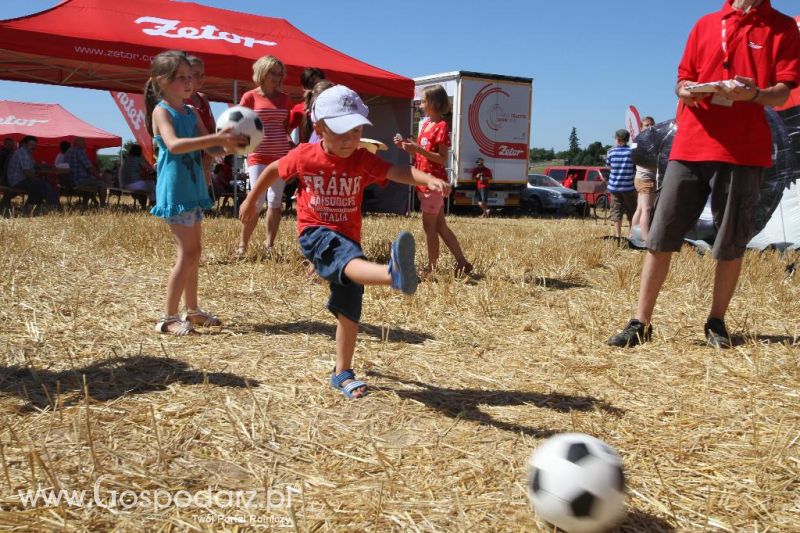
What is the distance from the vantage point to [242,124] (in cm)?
365

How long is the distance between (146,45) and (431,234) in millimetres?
7689

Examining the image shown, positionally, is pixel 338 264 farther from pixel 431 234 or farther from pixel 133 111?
Answer: pixel 133 111

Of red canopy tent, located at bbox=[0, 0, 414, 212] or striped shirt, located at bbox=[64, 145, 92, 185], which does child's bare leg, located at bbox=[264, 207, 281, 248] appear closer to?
red canopy tent, located at bbox=[0, 0, 414, 212]

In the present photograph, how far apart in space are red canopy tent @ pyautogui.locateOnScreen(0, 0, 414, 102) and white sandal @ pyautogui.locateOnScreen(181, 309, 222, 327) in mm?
8221

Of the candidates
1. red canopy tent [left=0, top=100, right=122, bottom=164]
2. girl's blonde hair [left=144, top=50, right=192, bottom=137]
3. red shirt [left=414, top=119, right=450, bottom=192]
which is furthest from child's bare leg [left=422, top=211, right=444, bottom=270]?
red canopy tent [left=0, top=100, right=122, bottom=164]

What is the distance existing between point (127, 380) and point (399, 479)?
165 cm

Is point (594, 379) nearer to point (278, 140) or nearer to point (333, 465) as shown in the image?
point (333, 465)

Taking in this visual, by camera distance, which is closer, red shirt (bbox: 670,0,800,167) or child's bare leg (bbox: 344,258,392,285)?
child's bare leg (bbox: 344,258,392,285)

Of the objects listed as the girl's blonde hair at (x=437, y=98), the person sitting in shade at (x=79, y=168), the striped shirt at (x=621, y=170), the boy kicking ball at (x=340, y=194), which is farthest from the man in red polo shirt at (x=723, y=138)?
the person sitting in shade at (x=79, y=168)

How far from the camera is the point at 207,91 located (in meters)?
16.6

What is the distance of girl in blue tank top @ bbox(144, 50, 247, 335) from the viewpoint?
12.8 ft

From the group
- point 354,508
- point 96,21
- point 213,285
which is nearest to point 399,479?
point 354,508

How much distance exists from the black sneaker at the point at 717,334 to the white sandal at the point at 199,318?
324 cm

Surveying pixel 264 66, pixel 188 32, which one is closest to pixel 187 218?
pixel 264 66
